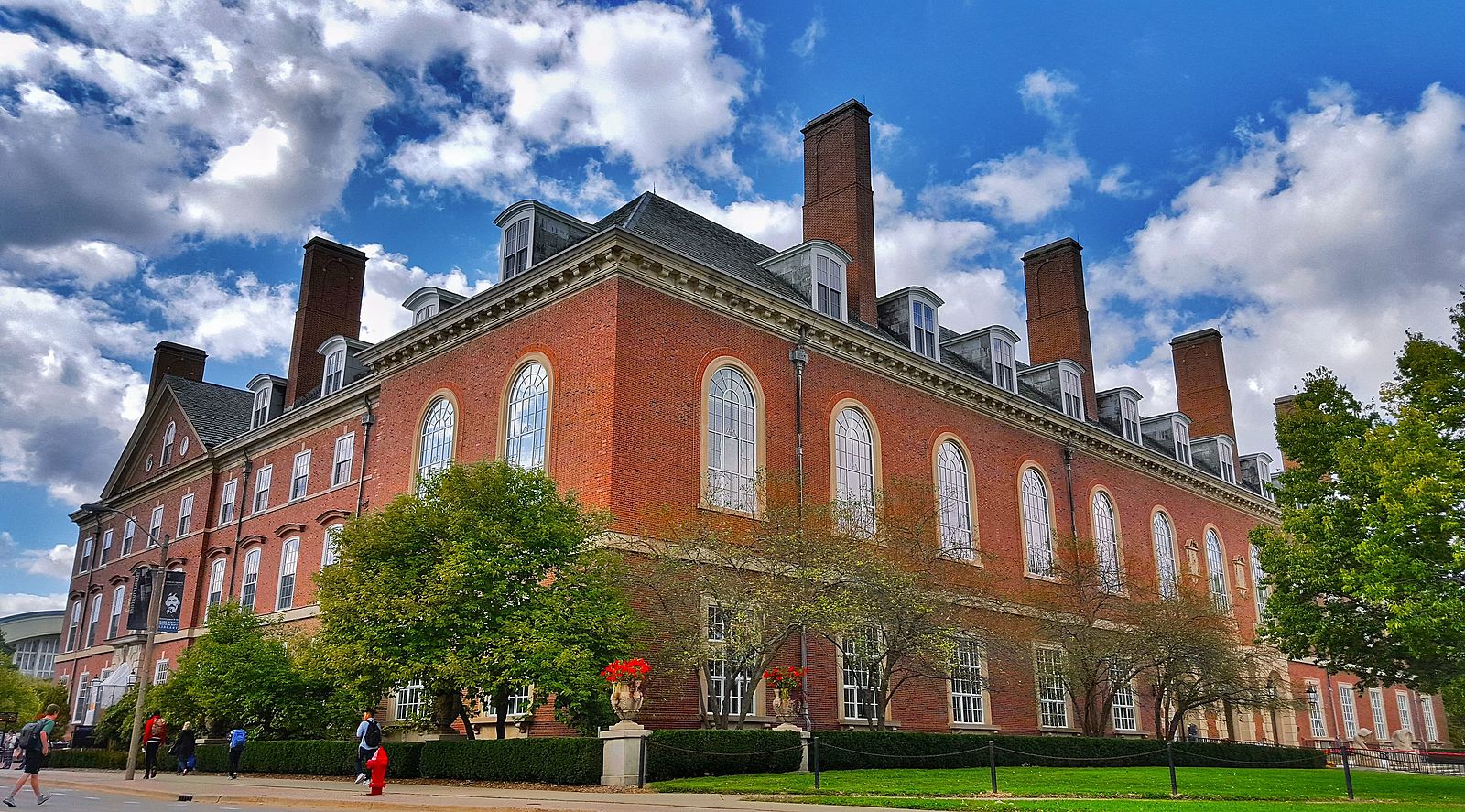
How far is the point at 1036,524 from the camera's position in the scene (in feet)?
114

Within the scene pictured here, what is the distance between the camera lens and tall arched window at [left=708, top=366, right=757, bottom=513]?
24.3 m

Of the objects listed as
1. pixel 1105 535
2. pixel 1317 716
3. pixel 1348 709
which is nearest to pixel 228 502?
pixel 1105 535

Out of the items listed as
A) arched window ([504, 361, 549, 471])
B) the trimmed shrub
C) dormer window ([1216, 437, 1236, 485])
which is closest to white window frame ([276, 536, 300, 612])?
arched window ([504, 361, 549, 471])

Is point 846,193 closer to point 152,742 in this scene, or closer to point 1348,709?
point 152,742

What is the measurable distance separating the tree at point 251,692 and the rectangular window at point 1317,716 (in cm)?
4127

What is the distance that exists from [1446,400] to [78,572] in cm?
5568

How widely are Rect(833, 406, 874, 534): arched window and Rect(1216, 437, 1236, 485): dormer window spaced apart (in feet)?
86.2

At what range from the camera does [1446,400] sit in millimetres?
23531

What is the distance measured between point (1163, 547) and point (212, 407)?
130 ft

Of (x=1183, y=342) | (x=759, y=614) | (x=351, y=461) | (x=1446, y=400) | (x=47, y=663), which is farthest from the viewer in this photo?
(x=47, y=663)

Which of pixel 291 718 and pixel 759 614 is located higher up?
pixel 759 614

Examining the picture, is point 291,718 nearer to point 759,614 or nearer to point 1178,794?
point 759,614

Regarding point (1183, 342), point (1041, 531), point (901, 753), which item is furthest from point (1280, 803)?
point (1183, 342)

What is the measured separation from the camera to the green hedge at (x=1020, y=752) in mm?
20719
